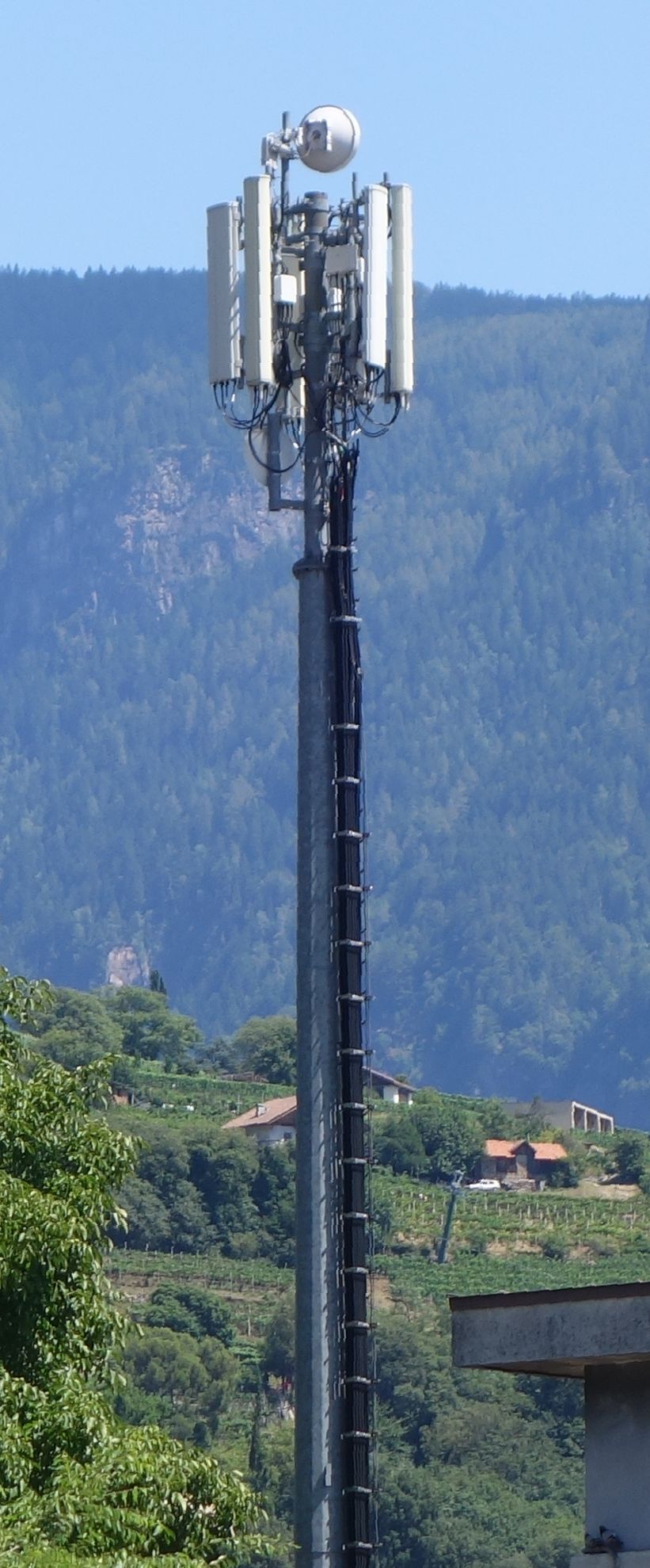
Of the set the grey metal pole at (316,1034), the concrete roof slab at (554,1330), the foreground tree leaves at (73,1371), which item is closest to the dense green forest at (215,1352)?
the foreground tree leaves at (73,1371)

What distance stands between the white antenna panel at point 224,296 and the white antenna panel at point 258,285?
18cm

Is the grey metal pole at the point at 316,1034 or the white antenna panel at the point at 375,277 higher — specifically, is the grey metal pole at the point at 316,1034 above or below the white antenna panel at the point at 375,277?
below

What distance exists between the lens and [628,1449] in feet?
50.4

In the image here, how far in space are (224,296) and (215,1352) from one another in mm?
131597

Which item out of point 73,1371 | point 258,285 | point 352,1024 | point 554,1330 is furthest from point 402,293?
point 554,1330

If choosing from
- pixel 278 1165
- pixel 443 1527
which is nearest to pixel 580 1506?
pixel 443 1527

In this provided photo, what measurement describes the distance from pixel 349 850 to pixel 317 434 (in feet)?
13.4

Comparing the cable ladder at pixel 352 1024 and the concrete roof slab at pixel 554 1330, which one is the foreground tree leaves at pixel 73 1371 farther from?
the cable ladder at pixel 352 1024

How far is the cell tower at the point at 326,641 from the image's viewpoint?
951 inches

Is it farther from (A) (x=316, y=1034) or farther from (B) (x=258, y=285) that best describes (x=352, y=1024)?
(B) (x=258, y=285)

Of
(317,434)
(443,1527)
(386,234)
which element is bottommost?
(443,1527)

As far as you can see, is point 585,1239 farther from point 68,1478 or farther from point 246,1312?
point 68,1478

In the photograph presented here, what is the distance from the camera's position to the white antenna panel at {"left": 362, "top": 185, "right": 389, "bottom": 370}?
84.8ft

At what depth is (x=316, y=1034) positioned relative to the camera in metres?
25.0
